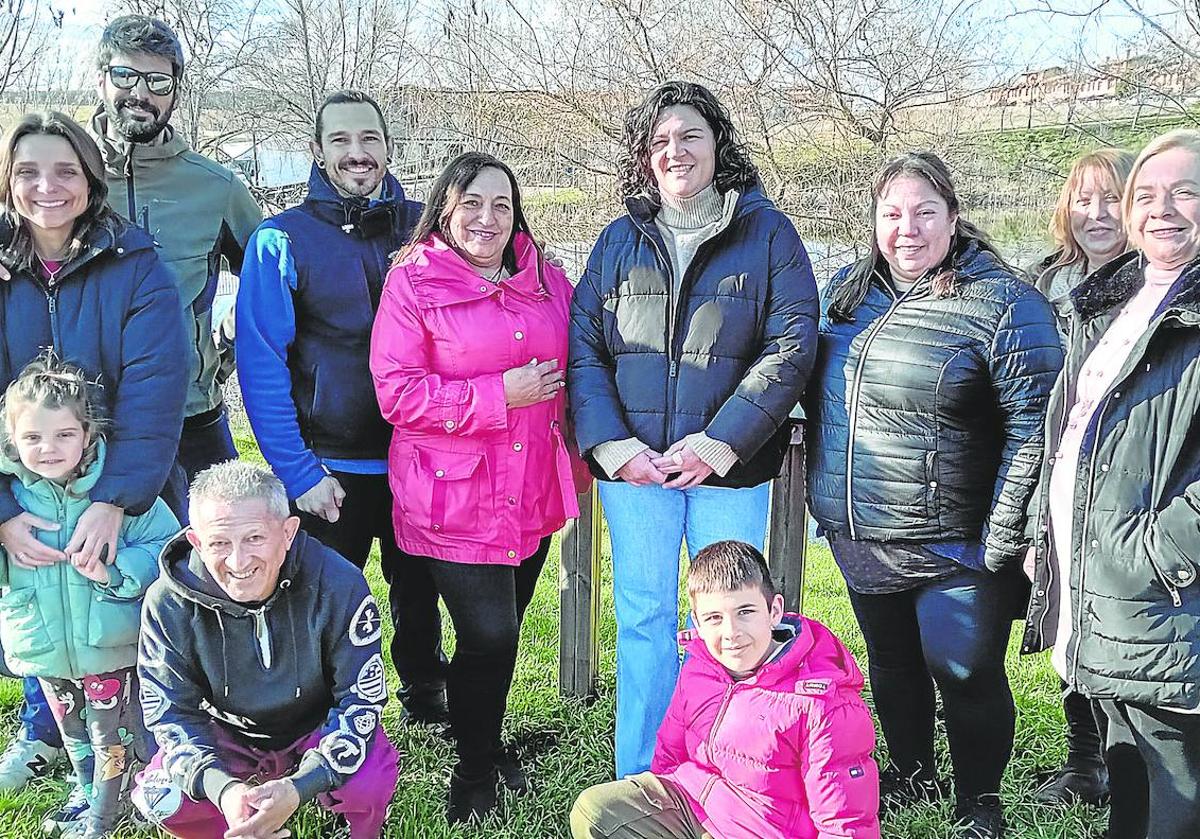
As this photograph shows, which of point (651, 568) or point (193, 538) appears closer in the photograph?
point (193, 538)

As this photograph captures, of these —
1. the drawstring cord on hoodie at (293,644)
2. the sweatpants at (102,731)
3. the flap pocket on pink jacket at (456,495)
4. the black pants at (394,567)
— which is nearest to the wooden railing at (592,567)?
the black pants at (394,567)

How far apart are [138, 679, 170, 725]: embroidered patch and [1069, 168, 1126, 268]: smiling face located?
3.10m

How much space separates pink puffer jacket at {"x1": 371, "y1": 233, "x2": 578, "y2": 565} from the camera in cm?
296

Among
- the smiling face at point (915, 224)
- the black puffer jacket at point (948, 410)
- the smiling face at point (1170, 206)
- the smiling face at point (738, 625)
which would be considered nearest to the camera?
the smiling face at point (1170, 206)

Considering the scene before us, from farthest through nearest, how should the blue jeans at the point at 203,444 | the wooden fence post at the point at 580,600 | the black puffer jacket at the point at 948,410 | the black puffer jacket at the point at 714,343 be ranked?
1. the wooden fence post at the point at 580,600
2. the blue jeans at the point at 203,444
3. the black puffer jacket at the point at 714,343
4. the black puffer jacket at the point at 948,410

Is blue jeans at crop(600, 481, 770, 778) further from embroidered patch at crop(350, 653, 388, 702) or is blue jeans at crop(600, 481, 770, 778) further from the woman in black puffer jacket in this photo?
embroidered patch at crop(350, 653, 388, 702)

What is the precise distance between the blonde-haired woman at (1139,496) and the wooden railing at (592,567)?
114 cm

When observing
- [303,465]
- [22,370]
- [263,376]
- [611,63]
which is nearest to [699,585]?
[303,465]

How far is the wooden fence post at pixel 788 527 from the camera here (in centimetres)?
371

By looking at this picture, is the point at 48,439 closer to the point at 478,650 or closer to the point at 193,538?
the point at 193,538

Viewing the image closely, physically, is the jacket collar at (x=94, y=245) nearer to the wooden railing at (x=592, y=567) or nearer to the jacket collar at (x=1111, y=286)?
the wooden railing at (x=592, y=567)

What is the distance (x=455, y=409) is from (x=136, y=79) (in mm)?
1563

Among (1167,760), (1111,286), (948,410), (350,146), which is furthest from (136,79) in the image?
(1167,760)

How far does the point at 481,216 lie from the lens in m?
3.01
